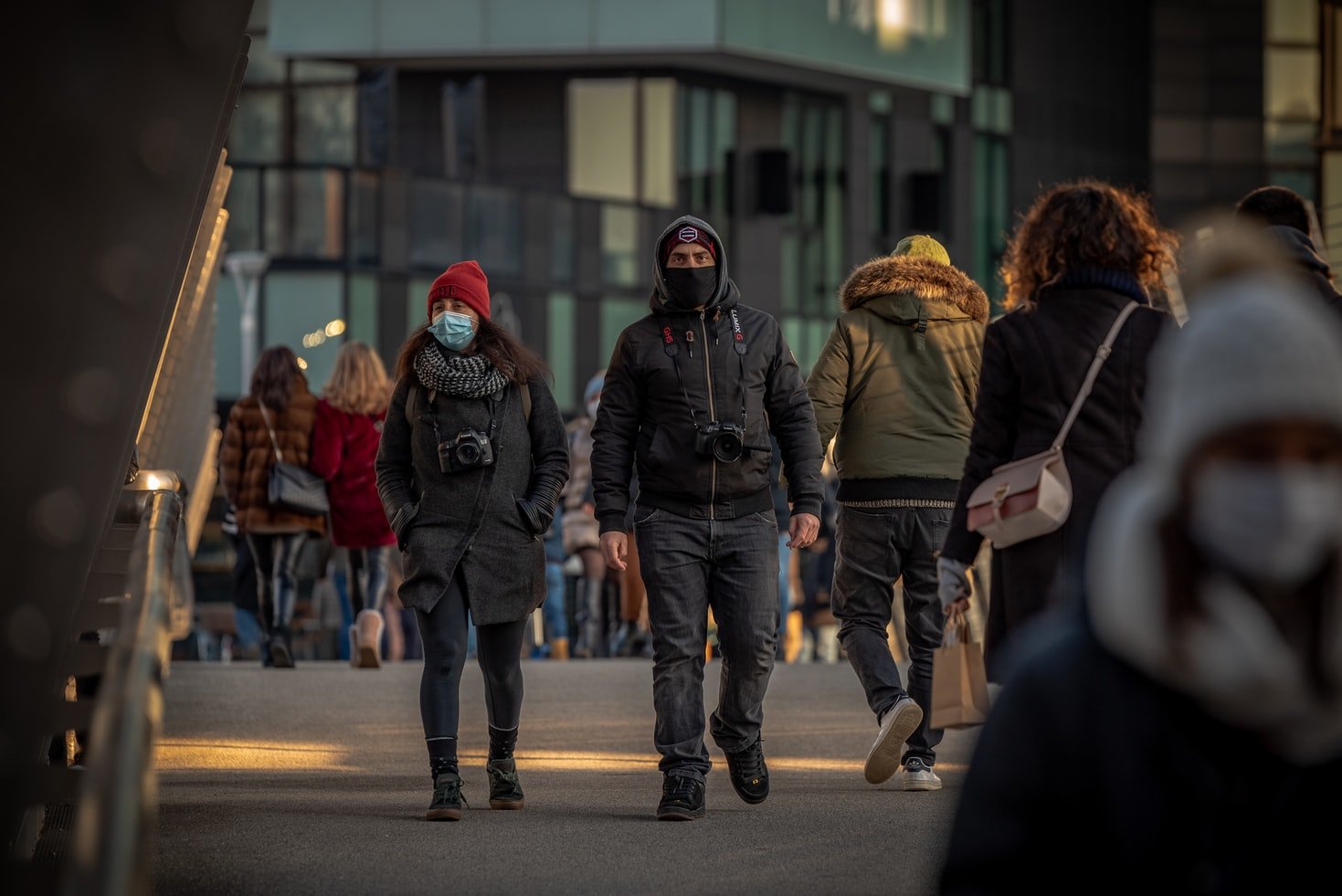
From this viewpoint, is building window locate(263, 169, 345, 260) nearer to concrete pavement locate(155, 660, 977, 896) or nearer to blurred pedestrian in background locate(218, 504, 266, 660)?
blurred pedestrian in background locate(218, 504, 266, 660)

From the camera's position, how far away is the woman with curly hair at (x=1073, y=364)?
611 cm

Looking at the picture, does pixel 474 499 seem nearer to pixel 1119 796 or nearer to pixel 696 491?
pixel 696 491

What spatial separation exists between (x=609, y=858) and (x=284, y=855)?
95 cm

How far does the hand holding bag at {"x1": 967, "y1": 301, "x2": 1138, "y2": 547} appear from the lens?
596cm

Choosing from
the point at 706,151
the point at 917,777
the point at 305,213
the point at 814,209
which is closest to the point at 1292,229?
the point at 917,777

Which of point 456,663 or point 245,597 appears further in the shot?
point 245,597

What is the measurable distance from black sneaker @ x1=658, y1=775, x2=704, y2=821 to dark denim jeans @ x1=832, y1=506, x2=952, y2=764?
99 cm

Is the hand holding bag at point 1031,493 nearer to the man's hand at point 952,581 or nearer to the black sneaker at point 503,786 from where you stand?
the man's hand at point 952,581

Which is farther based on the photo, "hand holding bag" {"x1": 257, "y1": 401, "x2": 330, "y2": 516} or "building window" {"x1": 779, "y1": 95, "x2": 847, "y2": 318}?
"building window" {"x1": 779, "y1": 95, "x2": 847, "y2": 318}

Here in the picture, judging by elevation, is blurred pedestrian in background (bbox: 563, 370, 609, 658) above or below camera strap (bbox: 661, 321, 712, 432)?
below

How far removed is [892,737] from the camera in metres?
8.12

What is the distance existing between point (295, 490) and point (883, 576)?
669cm

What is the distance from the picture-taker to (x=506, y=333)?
27.1 ft

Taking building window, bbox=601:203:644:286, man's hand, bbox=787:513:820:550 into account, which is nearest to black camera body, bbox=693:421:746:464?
man's hand, bbox=787:513:820:550
